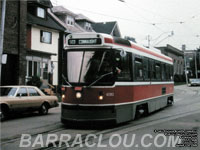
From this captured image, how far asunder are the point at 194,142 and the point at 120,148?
2.14 metres

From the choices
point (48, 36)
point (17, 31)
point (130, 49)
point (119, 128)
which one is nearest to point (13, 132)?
point (119, 128)

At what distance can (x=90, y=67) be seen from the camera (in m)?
10.4

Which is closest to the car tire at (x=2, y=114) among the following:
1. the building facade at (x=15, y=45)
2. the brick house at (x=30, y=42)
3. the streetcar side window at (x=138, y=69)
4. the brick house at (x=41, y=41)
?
the streetcar side window at (x=138, y=69)

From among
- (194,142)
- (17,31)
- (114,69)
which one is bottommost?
(194,142)

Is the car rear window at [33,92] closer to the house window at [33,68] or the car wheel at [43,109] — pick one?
the car wheel at [43,109]

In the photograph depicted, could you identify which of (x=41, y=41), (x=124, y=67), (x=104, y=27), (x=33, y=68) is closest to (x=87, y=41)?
(x=124, y=67)

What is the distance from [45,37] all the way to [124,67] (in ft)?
75.6

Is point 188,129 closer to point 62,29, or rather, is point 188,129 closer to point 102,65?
point 102,65

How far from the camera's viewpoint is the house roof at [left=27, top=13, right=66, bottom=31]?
3112 centimetres

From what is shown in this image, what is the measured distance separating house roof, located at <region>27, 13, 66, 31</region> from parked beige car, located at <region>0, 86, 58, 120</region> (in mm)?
16271

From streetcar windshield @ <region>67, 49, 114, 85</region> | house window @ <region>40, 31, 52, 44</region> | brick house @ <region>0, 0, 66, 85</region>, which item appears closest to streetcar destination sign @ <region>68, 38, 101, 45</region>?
streetcar windshield @ <region>67, 49, 114, 85</region>

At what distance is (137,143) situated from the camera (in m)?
8.16

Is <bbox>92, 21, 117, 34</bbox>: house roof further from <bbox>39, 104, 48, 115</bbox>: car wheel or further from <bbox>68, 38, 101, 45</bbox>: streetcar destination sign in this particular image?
<bbox>68, 38, 101, 45</bbox>: streetcar destination sign

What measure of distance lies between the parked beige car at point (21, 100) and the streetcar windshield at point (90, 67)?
4.06 m
